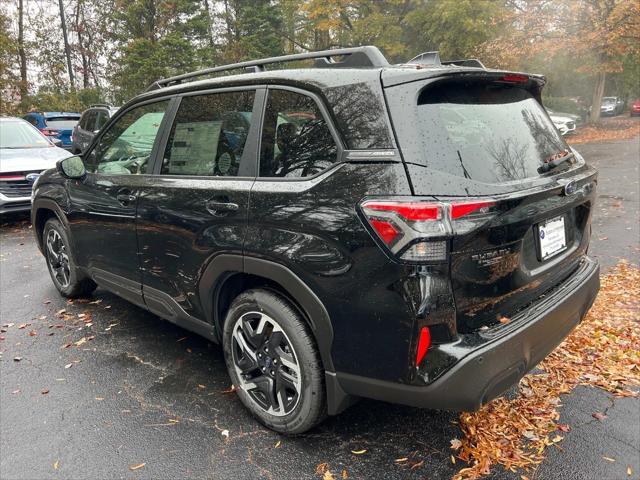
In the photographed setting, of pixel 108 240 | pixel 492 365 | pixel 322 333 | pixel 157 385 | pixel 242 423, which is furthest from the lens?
pixel 108 240

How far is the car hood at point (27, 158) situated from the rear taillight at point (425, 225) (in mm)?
7589

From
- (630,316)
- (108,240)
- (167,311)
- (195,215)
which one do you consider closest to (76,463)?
(167,311)

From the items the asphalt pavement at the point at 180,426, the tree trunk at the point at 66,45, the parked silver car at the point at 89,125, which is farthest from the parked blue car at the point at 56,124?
Answer: the asphalt pavement at the point at 180,426

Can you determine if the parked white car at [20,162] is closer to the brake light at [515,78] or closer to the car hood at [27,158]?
the car hood at [27,158]

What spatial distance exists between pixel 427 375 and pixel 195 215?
1564 millimetres

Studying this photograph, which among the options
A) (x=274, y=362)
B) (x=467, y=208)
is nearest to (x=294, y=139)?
(x=467, y=208)

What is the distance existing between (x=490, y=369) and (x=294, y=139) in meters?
Result: 1.39

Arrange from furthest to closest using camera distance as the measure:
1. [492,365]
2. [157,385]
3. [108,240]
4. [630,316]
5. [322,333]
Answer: [630,316], [108,240], [157,385], [322,333], [492,365]

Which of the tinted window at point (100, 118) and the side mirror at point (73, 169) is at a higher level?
the tinted window at point (100, 118)

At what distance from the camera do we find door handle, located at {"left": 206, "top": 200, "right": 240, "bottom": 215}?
258cm

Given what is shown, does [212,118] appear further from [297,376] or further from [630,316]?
[630,316]

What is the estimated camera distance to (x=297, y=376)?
2.46 m

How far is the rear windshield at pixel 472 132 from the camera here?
81.1 inches

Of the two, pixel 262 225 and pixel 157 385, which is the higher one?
pixel 262 225
